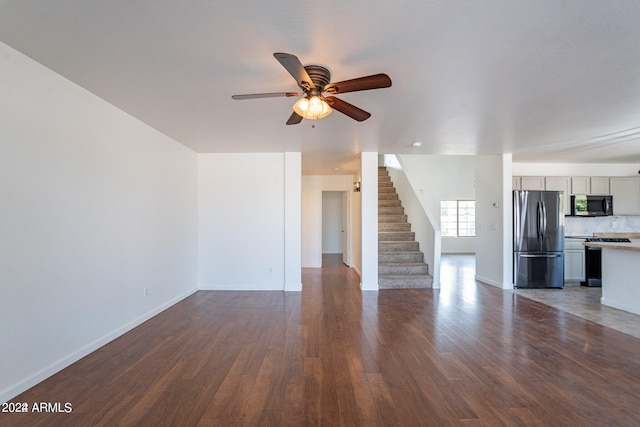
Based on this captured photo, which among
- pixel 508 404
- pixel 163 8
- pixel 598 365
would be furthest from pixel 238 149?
pixel 598 365

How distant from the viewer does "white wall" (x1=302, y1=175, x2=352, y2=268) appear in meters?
7.61

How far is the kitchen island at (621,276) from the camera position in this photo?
3.89 meters

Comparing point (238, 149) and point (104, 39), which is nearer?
point (104, 39)

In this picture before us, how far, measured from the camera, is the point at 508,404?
80.9 inches

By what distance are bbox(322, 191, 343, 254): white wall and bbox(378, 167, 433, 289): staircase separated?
2618 millimetres

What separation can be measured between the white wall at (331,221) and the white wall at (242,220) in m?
4.85

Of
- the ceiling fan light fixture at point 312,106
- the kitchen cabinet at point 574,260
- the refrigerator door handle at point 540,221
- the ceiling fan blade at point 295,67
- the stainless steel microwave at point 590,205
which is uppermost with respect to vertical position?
the ceiling fan blade at point 295,67

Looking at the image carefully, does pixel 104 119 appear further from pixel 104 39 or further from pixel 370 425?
pixel 370 425

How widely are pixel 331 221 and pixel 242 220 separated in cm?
516

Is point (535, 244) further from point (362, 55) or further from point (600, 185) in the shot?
point (362, 55)

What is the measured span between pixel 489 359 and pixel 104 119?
438cm

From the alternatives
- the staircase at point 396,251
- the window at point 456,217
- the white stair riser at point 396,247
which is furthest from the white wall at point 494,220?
the window at point 456,217

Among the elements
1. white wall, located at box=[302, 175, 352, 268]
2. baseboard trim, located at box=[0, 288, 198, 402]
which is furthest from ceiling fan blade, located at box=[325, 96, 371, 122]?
white wall, located at box=[302, 175, 352, 268]

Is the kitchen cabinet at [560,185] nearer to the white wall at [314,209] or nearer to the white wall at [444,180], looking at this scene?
the white wall at [314,209]
